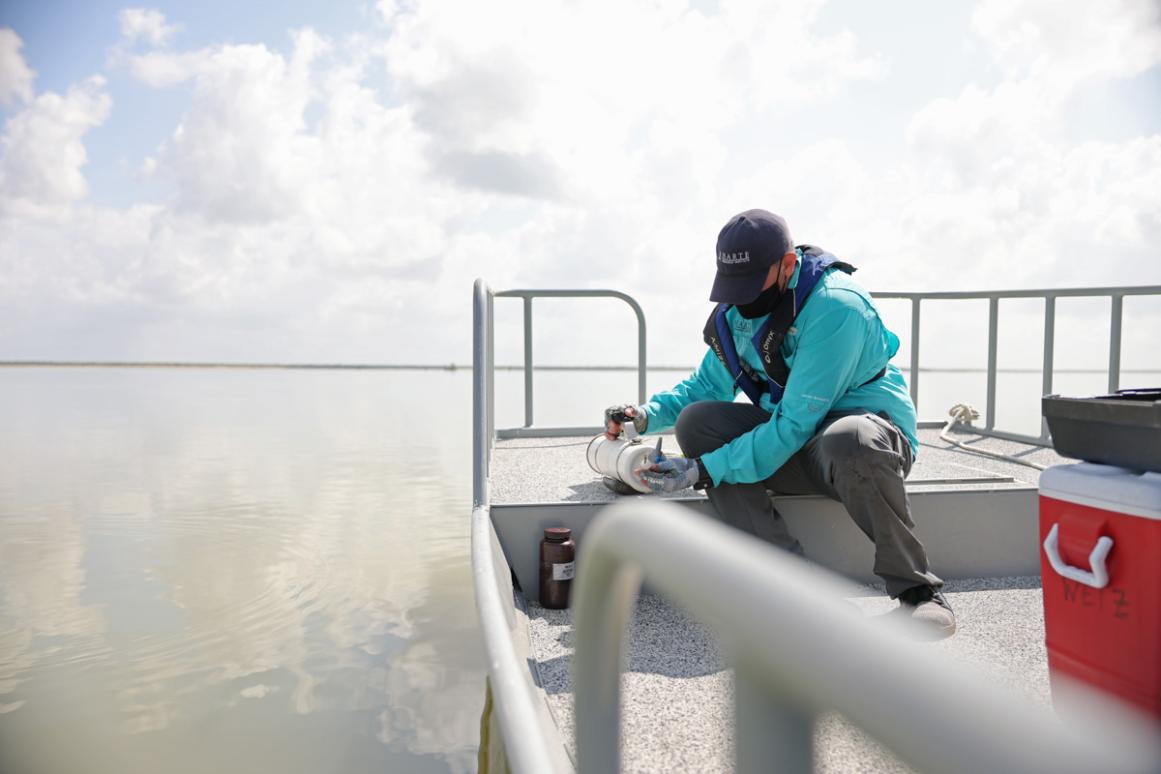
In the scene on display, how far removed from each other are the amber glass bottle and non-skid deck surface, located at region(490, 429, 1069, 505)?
21 centimetres

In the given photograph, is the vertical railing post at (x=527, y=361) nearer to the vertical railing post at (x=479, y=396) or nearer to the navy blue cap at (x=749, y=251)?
the vertical railing post at (x=479, y=396)

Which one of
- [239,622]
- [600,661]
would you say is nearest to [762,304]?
[600,661]

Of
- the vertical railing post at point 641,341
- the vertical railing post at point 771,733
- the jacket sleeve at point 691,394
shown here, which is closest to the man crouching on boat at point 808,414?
the jacket sleeve at point 691,394

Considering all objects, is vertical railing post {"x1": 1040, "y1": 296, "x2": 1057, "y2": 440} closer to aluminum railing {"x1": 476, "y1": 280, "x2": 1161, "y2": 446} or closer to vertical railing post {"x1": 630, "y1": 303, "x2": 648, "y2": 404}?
aluminum railing {"x1": 476, "y1": 280, "x2": 1161, "y2": 446}

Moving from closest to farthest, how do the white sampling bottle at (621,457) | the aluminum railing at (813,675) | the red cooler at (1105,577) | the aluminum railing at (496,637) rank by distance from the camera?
the aluminum railing at (813,675)
the aluminum railing at (496,637)
the red cooler at (1105,577)
the white sampling bottle at (621,457)

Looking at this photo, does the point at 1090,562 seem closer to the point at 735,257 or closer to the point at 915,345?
the point at 735,257

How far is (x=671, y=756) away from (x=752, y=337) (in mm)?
1454

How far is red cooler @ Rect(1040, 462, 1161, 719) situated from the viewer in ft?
4.77

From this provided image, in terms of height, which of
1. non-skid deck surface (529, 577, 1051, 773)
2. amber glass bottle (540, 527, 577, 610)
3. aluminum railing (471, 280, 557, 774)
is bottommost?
non-skid deck surface (529, 577, 1051, 773)

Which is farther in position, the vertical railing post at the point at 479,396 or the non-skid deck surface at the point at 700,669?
the vertical railing post at the point at 479,396

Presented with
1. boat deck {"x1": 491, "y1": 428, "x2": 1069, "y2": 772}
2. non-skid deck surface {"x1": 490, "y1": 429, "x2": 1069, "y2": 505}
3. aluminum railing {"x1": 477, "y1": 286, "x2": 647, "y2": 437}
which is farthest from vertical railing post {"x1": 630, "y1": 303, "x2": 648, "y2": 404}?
boat deck {"x1": 491, "y1": 428, "x2": 1069, "y2": 772}

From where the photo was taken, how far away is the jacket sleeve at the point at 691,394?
3.18 meters

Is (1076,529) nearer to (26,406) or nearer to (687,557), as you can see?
(687,557)

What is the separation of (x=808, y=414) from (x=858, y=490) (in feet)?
0.88
